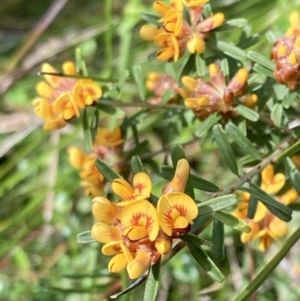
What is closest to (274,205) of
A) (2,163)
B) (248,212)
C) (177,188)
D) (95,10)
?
(248,212)

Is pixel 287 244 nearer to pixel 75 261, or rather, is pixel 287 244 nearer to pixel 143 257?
pixel 143 257

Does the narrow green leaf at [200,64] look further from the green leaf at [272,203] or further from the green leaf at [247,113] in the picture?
the green leaf at [272,203]

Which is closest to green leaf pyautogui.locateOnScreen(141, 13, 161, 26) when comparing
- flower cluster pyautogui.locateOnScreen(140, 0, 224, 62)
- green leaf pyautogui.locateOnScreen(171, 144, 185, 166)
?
flower cluster pyautogui.locateOnScreen(140, 0, 224, 62)

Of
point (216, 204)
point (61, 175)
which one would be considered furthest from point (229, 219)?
point (61, 175)

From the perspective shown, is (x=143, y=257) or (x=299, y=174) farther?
(x=299, y=174)

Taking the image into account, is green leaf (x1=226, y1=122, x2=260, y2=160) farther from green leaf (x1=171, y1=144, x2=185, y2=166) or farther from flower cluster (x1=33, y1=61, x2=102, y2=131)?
flower cluster (x1=33, y1=61, x2=102, y2=131)

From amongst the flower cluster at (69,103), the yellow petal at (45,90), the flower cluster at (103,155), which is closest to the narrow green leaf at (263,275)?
the flower cluster at (103,155)
